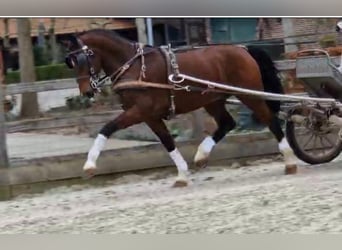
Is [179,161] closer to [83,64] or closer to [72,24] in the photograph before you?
[83,64]

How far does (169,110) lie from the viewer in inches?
208

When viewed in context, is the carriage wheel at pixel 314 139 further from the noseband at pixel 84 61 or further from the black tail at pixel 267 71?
the noseband at pixel 84 61

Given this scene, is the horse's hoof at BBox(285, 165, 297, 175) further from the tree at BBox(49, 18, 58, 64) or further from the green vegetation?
the tree at BBox(49, 18, 58, 64)

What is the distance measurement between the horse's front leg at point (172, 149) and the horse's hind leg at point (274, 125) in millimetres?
434

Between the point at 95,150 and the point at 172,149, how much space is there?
1.36 feet

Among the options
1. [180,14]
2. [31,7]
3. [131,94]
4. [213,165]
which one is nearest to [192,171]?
[213,165]

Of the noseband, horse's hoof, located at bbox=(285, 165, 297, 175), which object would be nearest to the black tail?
horse's hoof, located at bbox=(285, 165, 297, 175)

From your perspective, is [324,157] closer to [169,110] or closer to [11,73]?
[169,110]

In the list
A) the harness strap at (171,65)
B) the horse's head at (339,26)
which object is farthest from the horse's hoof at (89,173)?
the horse's head at (339,26)

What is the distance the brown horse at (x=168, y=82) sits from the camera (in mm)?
5199

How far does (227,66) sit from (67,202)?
1.10m

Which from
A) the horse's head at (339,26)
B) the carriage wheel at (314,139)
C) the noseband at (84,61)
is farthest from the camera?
the carriage wheel at (314,139)

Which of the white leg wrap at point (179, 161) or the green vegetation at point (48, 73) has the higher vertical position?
the green vegetation at point (48, 73)

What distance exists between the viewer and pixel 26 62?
515cm
